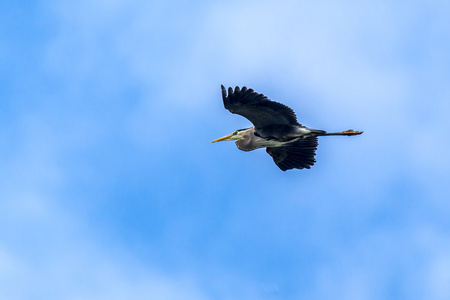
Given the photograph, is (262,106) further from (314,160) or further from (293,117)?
(314,160)

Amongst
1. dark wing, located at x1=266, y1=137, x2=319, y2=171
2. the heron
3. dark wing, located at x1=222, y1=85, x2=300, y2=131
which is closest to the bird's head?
the heron

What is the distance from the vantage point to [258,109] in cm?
2342

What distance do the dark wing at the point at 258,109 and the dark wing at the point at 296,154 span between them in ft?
5.46

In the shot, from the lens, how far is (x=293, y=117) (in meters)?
24.1

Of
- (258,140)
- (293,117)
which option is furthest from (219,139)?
(293,117)

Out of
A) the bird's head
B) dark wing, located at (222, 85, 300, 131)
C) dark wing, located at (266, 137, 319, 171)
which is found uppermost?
the bird's head

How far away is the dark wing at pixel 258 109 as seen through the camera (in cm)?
2264

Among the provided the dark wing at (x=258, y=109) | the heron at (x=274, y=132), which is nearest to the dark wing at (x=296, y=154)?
the heron at (x=274, y=132)

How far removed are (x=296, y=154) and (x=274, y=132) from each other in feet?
6.14

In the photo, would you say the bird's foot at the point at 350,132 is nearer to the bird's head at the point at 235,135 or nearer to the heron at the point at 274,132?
the heron at the point at 274,132

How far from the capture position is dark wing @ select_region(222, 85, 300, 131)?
22641mm

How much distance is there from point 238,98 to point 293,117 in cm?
231

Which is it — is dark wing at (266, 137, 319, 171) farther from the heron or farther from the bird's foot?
the bird's foot

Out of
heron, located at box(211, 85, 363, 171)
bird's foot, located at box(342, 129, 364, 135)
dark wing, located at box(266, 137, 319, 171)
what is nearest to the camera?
heron, located at box(211, 85, 363, 171)
